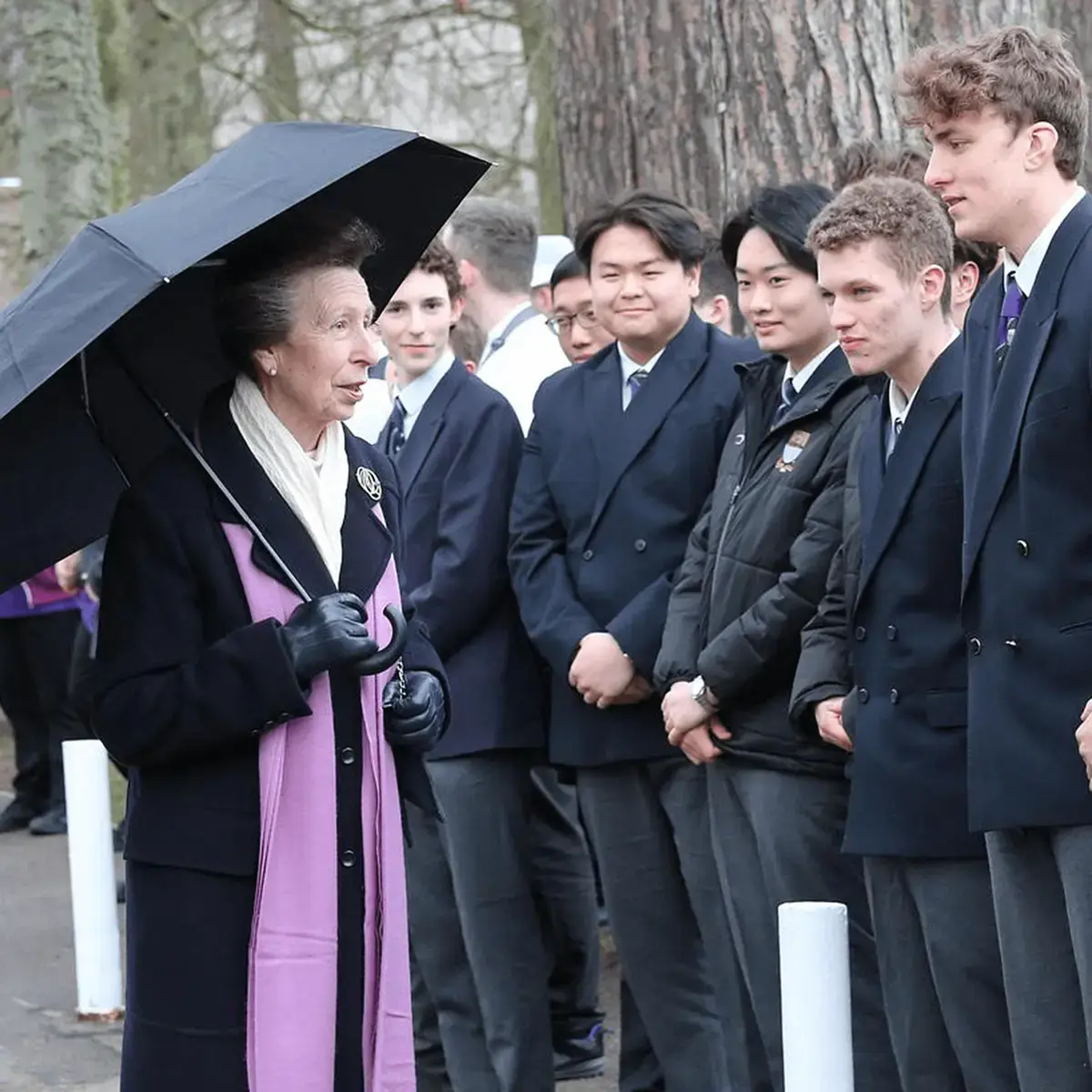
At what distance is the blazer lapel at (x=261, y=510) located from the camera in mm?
3760

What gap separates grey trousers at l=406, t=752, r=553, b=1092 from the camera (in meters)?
5.67

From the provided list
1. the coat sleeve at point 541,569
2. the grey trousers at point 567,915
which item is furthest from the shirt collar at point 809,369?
the grey trousers at point 567,915

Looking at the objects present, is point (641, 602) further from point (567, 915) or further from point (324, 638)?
point (324, 638)

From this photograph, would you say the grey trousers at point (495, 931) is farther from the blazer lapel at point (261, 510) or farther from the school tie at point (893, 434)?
the blazer lapel at point (261, 510)

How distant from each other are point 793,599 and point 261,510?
1379 mm

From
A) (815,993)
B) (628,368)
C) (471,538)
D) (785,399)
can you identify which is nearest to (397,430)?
(471,538)

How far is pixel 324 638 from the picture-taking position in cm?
363

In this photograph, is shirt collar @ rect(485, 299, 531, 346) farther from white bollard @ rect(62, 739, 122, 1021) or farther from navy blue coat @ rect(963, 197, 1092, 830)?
navy blue coat @ rect(963, 197, 1092, 830)

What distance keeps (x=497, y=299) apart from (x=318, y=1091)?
401 centimetres

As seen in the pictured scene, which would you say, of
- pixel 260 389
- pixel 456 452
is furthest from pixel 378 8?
pixel 260 389

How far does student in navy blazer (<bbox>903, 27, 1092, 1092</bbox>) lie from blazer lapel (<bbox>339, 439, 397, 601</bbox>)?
1026 millimetres

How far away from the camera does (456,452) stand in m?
5.82

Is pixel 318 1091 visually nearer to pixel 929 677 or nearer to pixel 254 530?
pixel 254 530

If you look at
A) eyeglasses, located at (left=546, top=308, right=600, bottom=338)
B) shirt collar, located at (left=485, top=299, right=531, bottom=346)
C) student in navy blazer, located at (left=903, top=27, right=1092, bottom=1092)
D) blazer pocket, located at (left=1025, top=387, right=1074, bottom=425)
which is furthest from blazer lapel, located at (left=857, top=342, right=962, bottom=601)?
shirt collar, located at (left=485, top=299, right=531, bottom=346)
